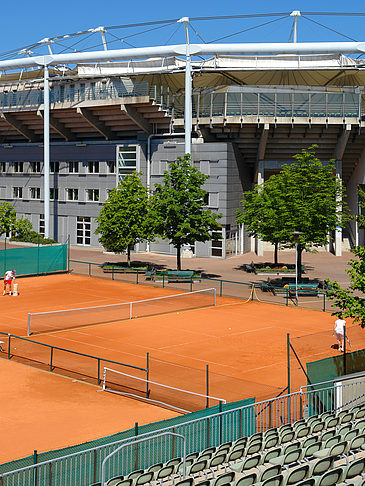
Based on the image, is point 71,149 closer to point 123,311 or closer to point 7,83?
point 7,83

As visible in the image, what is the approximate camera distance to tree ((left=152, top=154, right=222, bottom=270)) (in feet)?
157

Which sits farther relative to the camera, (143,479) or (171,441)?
(171,441)

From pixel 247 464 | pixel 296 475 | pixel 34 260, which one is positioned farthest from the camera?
pixel 34 260

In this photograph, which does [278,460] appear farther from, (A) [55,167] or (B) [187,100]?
(A) [55,167]

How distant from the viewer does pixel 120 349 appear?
29.5m

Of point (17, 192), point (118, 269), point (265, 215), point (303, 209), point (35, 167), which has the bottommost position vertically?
point (118, 269)

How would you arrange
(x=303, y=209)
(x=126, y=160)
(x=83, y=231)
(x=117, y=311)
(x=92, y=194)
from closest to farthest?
(x=117, y=311)
(x=303, y=209)
(x=126, y=160)
(x=92, y=194)
(x=83, y=231)

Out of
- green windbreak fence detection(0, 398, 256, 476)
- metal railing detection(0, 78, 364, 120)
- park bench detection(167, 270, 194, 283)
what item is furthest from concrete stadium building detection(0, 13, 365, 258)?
green windbreak fence detection(0, 398, 256, 476)

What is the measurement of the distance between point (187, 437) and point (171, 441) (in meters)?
0.66

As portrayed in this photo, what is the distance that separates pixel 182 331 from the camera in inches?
1315

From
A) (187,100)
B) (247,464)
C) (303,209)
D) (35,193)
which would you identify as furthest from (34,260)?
(247,464)

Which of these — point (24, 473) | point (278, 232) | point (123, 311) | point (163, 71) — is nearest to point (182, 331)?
point (123, 311)

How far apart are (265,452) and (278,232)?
29.5 m

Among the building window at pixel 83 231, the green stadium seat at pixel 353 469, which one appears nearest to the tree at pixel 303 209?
the building window at pixel 83 231
